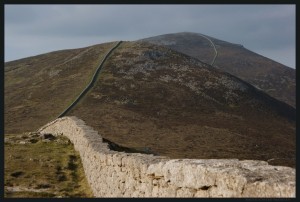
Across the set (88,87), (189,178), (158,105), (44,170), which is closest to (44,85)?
(88,87)

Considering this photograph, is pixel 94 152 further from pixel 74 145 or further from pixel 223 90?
pixel 223 90

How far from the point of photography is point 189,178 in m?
9.99

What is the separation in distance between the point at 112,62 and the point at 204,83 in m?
23.8

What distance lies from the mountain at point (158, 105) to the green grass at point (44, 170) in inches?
1023

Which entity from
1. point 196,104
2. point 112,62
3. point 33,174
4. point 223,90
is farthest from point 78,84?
point 33,174

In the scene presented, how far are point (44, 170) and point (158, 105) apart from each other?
65.4 meters

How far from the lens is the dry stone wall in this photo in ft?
26.4

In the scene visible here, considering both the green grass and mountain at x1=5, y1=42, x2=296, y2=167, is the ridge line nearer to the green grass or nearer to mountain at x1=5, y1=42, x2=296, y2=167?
mountain at x1=5, y1=42, x2=296, y2=167

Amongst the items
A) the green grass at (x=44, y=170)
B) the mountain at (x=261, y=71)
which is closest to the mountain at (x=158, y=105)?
the green grass at (x=44, y=170)

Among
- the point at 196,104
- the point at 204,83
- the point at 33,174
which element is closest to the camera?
the point at 33,174

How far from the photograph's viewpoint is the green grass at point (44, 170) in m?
18.5

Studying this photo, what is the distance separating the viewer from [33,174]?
20.9 metres

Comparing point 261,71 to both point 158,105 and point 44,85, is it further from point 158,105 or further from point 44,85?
point 44,85

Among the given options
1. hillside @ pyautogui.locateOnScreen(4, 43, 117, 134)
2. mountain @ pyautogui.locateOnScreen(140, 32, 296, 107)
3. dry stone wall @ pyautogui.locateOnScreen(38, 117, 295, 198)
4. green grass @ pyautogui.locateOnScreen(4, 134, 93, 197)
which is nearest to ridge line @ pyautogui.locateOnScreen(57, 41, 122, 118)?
hillside @ pyautogui.locateOnScreen(4, 43, 117, 134)
